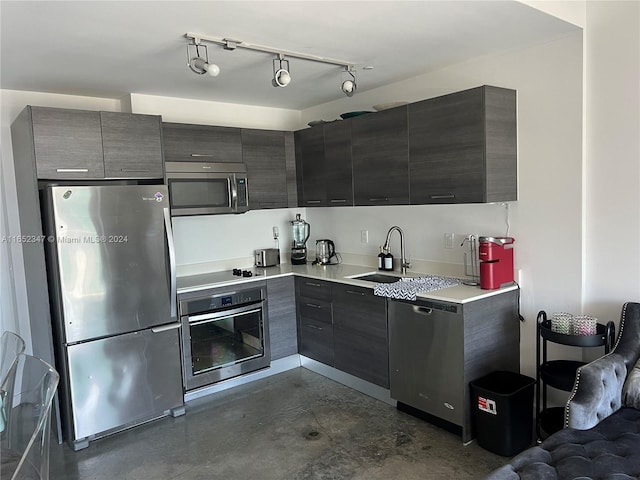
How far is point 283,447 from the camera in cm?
293

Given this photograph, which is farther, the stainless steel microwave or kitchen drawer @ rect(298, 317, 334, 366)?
kitchen drawer @ rect(298, 317, 334, 366)

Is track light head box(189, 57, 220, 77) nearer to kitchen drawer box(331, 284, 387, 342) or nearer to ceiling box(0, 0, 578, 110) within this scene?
ceiling box(0, 0, 578, 110)

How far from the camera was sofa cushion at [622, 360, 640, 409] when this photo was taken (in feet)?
7.41

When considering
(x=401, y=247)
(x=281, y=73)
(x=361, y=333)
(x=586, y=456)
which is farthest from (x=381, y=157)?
(x=586, y=456)

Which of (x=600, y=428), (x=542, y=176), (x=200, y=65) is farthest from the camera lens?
(x=542, y=176)

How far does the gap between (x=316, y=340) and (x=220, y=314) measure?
0.86 m

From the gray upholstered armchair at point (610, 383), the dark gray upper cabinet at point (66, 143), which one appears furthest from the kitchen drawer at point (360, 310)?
the dark gray upper cabinet at point (66, 143)

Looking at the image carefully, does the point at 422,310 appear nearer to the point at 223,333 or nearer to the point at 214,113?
the point at 223,333

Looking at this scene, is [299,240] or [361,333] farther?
[299,240]

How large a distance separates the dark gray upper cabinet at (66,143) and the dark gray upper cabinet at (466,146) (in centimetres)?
218

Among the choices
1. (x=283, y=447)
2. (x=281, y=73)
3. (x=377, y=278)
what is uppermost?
(x=281, y=73)

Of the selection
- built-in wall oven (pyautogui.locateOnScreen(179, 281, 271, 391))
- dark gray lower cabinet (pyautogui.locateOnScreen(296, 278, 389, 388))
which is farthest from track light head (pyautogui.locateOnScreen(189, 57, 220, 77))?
dark gray lower cabinet (pyautogui.locateOnScreen(296, 278, 389, 388))

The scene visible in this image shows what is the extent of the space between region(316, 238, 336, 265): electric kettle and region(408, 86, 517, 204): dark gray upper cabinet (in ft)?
4.86

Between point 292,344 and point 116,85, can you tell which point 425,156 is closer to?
point 292,344
